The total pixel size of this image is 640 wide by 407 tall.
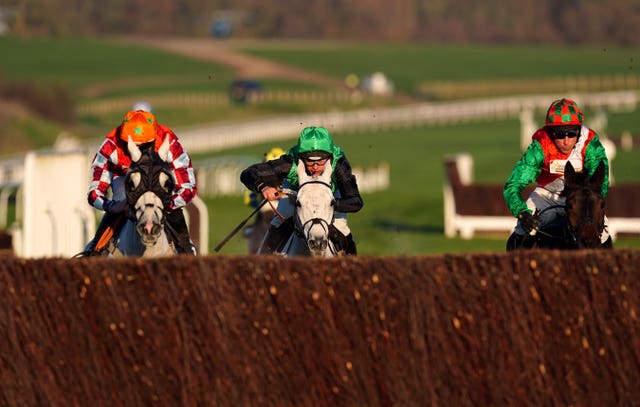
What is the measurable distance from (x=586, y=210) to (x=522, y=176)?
0.98 meters

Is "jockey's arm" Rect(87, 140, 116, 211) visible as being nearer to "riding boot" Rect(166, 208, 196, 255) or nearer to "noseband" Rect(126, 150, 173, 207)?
"riding boot" Rect(166, 208, 196, 255)

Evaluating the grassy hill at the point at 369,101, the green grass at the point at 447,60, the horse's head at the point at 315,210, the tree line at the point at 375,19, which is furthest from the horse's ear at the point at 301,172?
the tree line at the point at 375,19

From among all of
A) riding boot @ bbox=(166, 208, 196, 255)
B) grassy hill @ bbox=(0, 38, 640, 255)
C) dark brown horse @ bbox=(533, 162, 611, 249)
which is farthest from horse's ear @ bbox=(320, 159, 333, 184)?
grassy hill @ bbox=(0, 38, 640, 255)

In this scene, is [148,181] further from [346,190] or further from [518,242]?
[518,242]

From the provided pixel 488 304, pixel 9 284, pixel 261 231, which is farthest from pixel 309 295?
pixel 261 231

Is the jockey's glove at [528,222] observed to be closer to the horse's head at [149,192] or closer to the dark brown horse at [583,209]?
the dark brown horse at [583,209]

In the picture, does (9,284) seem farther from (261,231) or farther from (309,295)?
(261,231)

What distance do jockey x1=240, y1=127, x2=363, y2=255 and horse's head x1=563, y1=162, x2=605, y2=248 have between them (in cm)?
146

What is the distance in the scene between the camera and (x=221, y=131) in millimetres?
54562

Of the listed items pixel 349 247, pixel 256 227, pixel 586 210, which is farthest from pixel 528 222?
pixel 256 227

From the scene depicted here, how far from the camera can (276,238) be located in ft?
34.2

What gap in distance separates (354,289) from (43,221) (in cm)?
915

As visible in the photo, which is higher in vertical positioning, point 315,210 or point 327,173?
point 327,173

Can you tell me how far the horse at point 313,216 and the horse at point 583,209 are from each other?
1.49 meters
